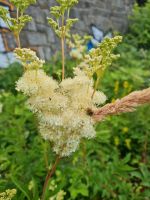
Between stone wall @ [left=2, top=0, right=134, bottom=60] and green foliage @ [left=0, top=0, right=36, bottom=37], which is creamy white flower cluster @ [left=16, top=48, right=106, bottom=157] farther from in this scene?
stone wall @ [left=2, top=0, right=134, bottom=60]

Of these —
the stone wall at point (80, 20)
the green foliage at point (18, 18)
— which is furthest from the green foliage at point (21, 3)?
the stone wall at point (80, 20)

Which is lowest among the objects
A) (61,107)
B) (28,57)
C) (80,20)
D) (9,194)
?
(80,20)

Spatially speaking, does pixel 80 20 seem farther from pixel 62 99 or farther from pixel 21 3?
pixel 62 99

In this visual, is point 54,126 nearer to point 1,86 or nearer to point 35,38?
point 1,86

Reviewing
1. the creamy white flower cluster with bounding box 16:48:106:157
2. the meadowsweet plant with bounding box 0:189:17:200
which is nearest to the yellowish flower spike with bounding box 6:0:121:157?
the creamy white flower cluster with bounding box 16:48:106:157

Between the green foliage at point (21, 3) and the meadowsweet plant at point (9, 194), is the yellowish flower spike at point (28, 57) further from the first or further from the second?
the meadowsweet plant at point (9, 194)

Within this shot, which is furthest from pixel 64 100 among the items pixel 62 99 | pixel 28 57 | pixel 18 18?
pixel 18 18

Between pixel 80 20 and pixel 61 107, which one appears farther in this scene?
pixel 80 20
